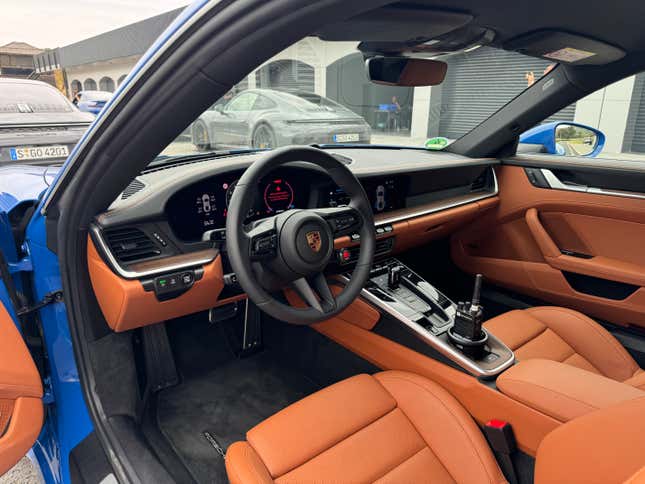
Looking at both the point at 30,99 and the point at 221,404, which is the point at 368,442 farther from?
the point at 30,99

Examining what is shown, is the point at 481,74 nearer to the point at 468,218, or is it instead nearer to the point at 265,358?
the point at 468,218

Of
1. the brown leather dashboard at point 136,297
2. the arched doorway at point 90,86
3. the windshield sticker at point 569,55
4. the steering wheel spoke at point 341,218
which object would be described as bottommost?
the brown leather dashboard at point 136,297

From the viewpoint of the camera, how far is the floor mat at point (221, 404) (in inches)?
73.6

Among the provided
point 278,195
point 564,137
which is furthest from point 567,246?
point 278,195

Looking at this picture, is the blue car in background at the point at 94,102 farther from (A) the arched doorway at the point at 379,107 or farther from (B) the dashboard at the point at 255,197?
(A) the arched doorway at the point at 379,107

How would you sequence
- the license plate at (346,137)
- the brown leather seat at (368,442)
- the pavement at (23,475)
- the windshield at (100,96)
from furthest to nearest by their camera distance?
the license plate at (346,137), the pavement at (23,475), the brown leather seat at (368,442), the windshield at (100,96)

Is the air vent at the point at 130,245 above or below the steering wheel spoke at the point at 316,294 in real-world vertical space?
above

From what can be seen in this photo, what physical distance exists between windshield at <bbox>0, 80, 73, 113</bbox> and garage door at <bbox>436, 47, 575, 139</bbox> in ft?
7.61

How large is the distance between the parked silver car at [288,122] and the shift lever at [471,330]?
1.23 meters

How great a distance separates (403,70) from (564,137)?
5.81 ft

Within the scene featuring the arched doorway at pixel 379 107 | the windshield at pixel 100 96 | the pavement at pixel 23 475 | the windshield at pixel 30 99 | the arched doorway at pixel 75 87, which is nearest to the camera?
the windshield at pixel 100 96

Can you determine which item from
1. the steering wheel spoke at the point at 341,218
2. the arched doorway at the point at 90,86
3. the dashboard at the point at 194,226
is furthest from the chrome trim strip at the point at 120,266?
the arched doorway at the point at 90,86

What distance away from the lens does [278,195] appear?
184 cm

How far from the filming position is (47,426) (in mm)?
1747
